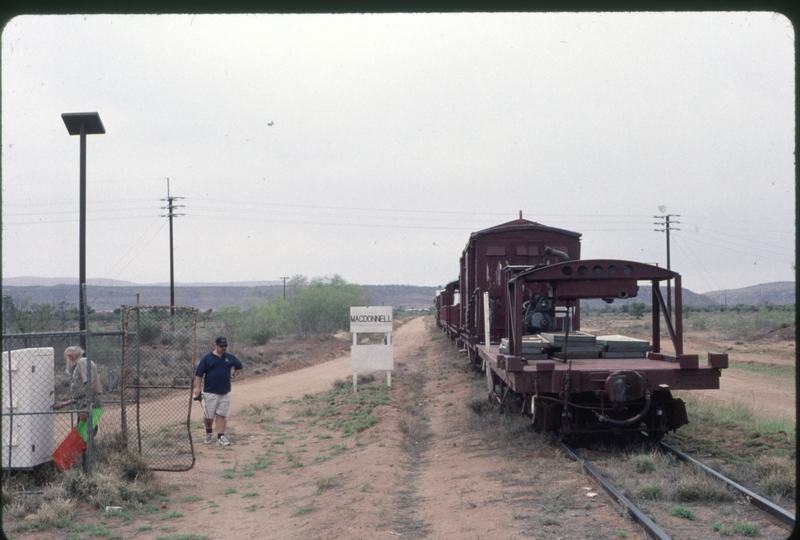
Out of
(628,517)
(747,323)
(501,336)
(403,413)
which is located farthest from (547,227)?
(747,323)

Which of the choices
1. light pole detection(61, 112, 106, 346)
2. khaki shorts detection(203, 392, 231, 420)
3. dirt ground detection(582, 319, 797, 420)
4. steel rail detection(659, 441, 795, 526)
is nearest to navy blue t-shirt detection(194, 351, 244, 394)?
khaki shorts detection(203, 392, 231, 420)

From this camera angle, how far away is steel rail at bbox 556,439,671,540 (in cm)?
562

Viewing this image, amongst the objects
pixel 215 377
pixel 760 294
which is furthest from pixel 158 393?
pixel 760 294

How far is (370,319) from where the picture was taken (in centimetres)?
1792

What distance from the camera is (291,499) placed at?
8.73 meters

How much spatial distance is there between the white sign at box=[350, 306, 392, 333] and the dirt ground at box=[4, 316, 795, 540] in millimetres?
3165

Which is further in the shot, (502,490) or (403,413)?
(403,413)

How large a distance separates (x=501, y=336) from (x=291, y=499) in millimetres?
7189

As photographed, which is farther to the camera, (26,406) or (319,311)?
(319,311)

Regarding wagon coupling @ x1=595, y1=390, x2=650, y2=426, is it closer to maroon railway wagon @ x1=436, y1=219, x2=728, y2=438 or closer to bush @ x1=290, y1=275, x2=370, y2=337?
maroon railway wagon @ x1=436, y1=219, x2=728, y2=438

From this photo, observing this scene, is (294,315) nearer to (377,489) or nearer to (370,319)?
(370,319)

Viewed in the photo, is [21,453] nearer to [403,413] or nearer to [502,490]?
[502,490]

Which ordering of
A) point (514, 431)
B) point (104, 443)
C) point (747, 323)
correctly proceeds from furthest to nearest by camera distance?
1. point (747, 323)
2. point (514, 431)
3. point (104, 443)

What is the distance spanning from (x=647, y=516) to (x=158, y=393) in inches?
690
